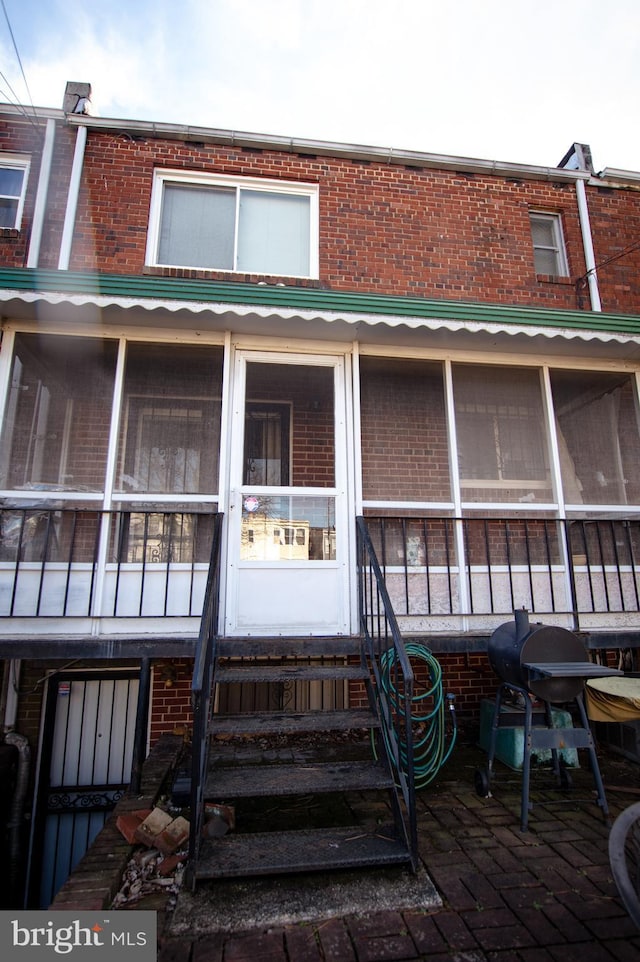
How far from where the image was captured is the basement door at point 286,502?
12.6ft

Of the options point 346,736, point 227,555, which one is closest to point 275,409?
point 227,555

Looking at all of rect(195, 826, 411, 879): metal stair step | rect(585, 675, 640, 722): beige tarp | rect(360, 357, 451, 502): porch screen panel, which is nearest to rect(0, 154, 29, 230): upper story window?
rect(360, 357, 451, 502): porch screen panel

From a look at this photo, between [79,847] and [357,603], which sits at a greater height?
[357,603]

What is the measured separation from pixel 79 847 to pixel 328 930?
3.84 m

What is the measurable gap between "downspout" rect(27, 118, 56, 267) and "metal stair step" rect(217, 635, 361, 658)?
4.85 meters

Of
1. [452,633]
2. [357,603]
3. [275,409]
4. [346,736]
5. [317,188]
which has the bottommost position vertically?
[346,736]

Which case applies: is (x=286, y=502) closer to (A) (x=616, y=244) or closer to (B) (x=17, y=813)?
(B) (x=17, y=813)

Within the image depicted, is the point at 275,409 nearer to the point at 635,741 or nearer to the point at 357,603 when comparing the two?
the point at 357,603

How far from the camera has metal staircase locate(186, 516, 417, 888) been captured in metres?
2.46

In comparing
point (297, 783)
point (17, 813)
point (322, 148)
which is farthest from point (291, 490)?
point (322, 148)

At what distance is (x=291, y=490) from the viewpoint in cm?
407

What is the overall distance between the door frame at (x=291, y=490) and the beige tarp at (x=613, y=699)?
203 cm

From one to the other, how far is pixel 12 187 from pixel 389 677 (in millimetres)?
6908

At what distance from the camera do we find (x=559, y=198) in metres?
6.68
